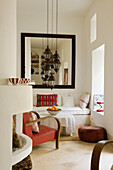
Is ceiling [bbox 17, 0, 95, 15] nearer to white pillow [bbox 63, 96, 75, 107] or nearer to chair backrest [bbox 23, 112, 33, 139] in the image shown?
white pillow [bbox 63, 96, 75, 107]

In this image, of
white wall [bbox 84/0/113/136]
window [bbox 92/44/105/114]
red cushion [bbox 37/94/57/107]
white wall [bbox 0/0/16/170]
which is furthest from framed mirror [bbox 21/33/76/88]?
white wall [bbox 0/0/16/170]

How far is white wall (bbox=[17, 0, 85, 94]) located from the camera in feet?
22.4

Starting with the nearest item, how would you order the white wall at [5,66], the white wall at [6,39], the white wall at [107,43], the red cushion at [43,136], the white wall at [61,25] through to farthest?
the white wall at [5,66] < the white wall at [6,39] < the red cushion at [43,136] < the white wall at [107,43] < the white wall at [61,25]

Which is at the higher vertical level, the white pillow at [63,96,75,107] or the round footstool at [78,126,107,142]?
the white pillow at [63,96,75,107]

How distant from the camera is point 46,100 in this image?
21.7ft

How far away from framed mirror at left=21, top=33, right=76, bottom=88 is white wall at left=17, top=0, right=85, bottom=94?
155mm

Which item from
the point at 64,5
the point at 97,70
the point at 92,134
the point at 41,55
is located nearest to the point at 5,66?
the point at 92,134

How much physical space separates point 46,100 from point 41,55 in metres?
1.57

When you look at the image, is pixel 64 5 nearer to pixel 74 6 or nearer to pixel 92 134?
pixel 74 6

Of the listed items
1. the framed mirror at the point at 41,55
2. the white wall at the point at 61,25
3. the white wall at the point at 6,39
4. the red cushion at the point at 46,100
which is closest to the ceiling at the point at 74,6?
the white wall at the point at 61,25

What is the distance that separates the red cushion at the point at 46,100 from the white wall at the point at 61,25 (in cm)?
95

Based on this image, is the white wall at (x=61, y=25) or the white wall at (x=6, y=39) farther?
the white wall at (x=61, y=25)

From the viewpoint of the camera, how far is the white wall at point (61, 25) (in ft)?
22.4

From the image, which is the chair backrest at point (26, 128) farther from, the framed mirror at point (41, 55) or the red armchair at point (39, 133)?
the framed mirror at point (41, 55)
